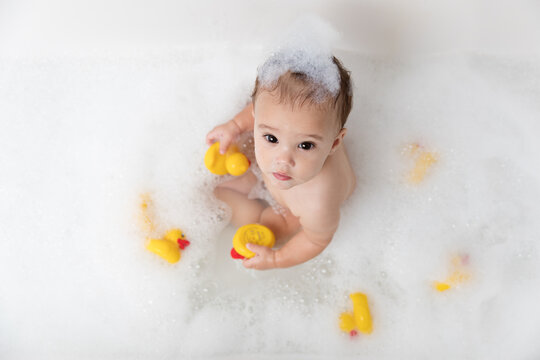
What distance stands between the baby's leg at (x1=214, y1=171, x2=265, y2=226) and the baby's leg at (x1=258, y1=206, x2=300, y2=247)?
27mm

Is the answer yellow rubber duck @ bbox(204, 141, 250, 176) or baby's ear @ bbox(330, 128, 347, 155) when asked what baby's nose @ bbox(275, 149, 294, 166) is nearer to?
baby's ear @ bbox(330, 128, 347, 155)

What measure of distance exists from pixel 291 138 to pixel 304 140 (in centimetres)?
2

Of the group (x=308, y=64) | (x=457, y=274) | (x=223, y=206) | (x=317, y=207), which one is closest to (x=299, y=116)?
(x=308, y=64)

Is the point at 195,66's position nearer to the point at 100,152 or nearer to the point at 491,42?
the point at 100,152

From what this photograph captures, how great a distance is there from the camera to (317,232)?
1.03 meters

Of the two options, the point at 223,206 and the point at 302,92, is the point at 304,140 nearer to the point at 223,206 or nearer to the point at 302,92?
the point at 302,92

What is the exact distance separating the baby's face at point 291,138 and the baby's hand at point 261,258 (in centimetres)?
25

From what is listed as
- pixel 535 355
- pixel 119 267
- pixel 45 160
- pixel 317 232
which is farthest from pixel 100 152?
pixel 535 355

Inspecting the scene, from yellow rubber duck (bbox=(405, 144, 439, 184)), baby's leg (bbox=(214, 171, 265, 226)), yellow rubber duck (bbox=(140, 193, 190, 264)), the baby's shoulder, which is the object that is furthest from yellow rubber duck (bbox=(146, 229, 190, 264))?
yellow rubber duck (bbox=(405, 144, 439, 184))

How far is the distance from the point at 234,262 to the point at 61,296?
1.40ft

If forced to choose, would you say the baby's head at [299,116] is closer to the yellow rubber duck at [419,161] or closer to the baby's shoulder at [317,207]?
the baby's shoulder at [317,207]

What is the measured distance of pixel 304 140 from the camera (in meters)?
0.80

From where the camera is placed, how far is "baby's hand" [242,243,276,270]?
107cm

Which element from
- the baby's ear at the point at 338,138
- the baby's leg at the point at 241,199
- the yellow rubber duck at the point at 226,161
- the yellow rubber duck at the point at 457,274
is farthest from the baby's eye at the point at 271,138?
the yellow rubber duck at the point at 457,274
